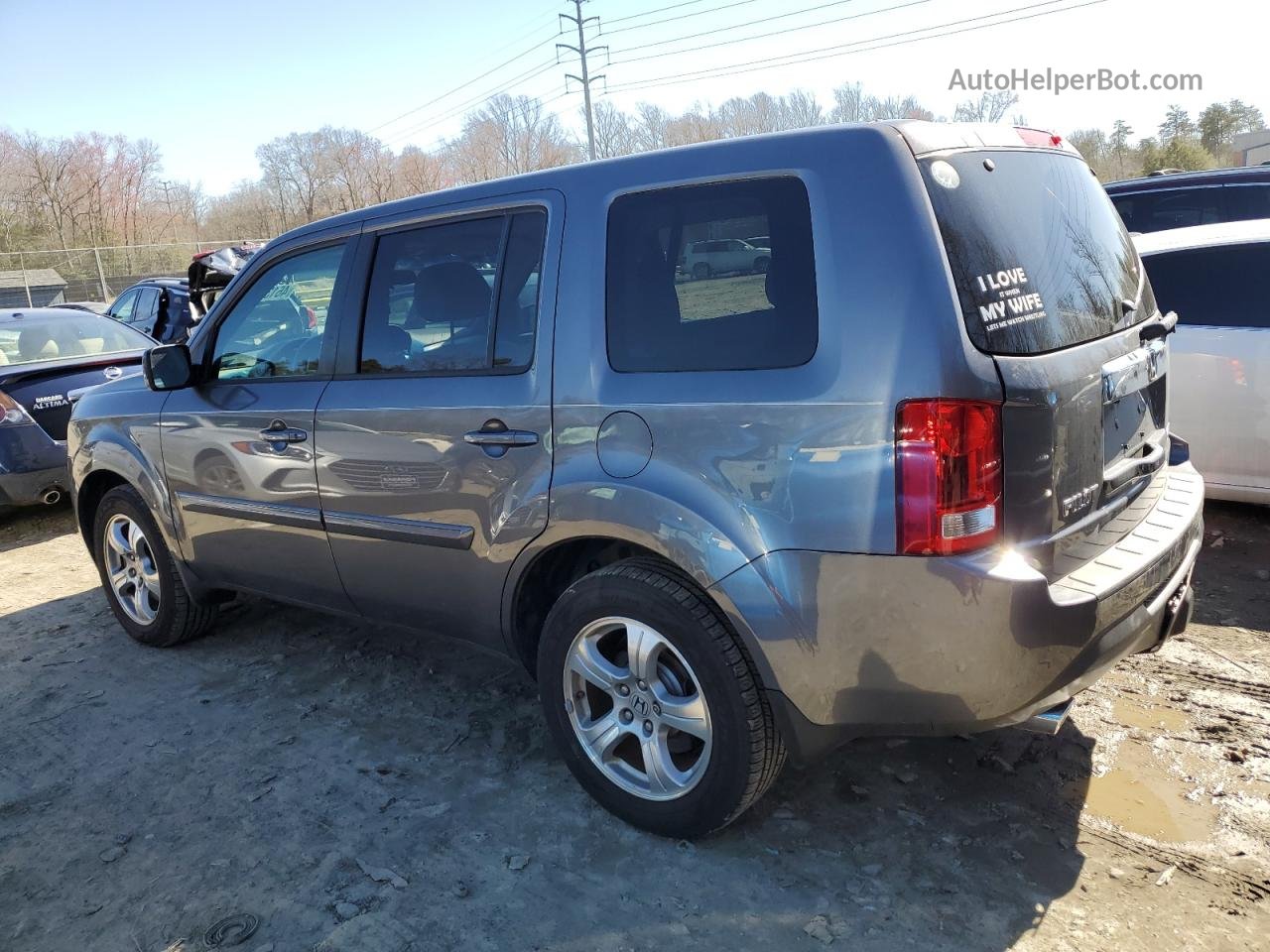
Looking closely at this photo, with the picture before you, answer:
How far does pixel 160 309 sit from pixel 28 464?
504 cm

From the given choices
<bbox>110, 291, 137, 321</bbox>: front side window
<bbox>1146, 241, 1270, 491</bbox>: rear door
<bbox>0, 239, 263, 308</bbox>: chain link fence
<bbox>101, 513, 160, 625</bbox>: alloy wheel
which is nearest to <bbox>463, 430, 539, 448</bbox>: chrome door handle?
<bbox>101, 513, 160, 625</bbox>: alloy wheel

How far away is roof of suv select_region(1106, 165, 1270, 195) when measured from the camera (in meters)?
6.65

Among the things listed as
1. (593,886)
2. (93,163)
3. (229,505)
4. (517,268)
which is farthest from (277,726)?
(93,163)

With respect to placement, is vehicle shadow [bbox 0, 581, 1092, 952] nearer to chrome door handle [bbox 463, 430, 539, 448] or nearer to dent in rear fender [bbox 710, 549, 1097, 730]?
dent in rear fender [bbox 710, 549, 1097, 730]

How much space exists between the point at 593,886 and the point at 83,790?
196 cm

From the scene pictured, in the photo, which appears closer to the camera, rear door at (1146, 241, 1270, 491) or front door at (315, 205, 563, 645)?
front door at (315, 205, 563, 645)

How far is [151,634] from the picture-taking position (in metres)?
4.57

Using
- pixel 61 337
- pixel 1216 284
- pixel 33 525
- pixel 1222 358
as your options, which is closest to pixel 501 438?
pixel 1222 358

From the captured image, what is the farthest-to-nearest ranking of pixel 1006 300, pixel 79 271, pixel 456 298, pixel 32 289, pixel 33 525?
pixel 79 271 → pixel 32 289 → pixel 33 525 → pixel 456 298 → pixel 1006 300

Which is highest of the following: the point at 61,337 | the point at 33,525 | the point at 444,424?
the point at 61,337

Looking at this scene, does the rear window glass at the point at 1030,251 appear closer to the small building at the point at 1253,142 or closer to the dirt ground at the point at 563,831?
the dirt ground at the point at 563,831

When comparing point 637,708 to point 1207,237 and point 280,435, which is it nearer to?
point 280,435

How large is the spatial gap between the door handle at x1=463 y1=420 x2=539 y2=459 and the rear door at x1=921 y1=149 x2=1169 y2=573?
1308 millimetres

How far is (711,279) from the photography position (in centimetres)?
261
